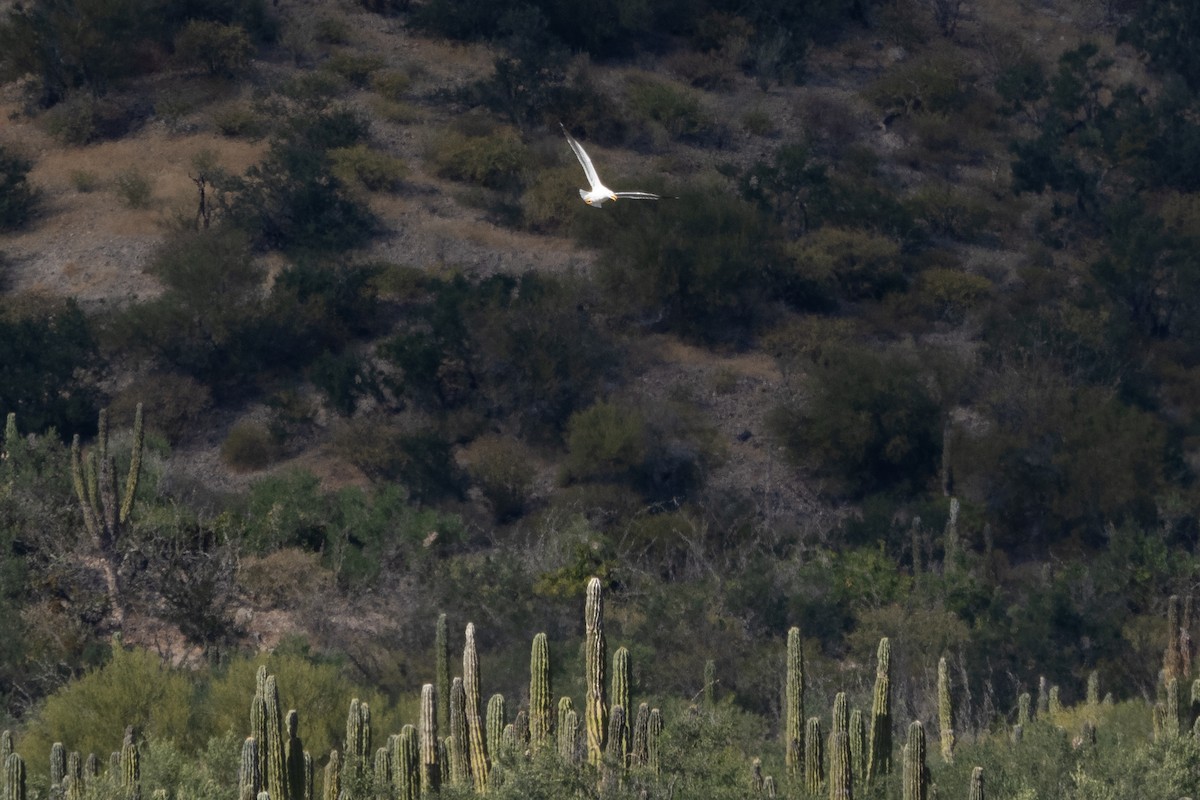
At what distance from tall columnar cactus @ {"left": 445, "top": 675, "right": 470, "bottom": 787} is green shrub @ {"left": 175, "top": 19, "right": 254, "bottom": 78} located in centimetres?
3490

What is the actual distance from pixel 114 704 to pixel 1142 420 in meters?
21.8

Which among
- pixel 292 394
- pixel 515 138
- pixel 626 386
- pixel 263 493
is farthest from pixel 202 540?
pixel 515 138

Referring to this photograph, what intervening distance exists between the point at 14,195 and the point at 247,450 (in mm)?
10657

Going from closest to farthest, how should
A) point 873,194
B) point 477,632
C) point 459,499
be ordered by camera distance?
point 477,632
point 459,499
point 873,194

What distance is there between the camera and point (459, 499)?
33.1 m

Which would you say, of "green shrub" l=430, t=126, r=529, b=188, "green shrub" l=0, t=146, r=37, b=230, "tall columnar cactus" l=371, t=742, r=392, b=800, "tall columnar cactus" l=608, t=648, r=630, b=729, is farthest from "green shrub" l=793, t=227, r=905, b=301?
"tall columnar cactus" l=371, t=742, r=392, b=800

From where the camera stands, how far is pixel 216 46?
46406 mm

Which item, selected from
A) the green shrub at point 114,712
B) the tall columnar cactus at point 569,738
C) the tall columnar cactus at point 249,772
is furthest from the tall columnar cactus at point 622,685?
the green shrub at point 114,712

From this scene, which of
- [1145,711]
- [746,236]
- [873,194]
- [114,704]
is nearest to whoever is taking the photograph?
[114,704]

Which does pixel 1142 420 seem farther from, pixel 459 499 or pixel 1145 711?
pixel 1145 711

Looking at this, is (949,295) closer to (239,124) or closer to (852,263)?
(852,263)

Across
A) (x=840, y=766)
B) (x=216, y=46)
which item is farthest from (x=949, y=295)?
(x=840, y=766)

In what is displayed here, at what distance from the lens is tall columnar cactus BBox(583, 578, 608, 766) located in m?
12.9

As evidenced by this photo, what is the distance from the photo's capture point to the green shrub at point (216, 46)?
4638cm
